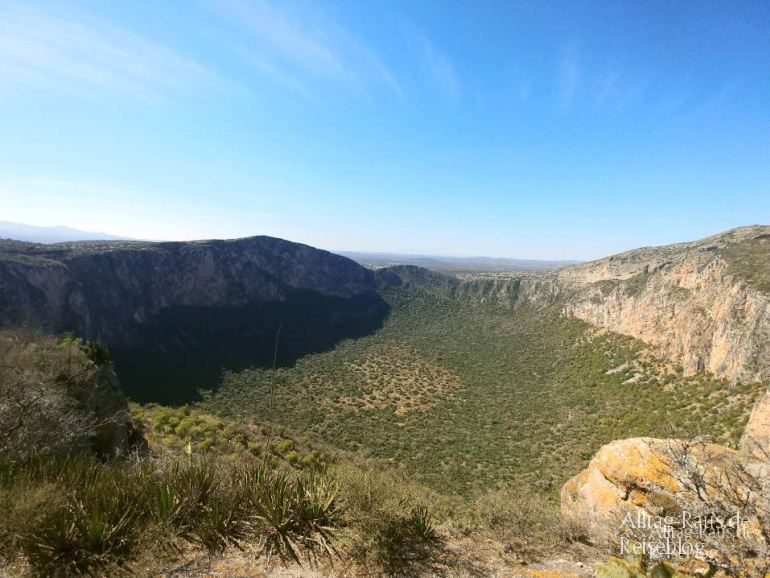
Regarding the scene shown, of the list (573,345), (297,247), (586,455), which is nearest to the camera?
(586,455)

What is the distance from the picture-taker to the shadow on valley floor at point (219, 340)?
124 feet

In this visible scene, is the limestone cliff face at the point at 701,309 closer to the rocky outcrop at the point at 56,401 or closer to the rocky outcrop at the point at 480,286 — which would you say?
the rocky outcrop at the point at 480,286

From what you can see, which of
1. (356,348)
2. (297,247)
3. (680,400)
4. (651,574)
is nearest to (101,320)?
(356,348)

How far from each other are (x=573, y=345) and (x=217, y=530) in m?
50.4

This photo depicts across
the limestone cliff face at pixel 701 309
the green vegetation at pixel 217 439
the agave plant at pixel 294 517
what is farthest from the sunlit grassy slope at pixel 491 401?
the agave plant at pixel 294 517

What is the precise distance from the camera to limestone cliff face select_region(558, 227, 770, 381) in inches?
1060

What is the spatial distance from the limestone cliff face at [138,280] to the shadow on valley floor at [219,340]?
2448 millimetres

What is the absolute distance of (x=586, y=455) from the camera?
77.3ft

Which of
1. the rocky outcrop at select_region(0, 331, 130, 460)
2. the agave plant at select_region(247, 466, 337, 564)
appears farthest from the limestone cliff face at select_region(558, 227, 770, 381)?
the rocky outcrop at select_region(0, 331, 130, 460)

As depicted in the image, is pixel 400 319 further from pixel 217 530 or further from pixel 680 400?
pixel 217 530

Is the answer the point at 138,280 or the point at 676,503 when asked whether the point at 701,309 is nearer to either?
the point at 676,503

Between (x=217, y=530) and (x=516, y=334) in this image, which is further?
(x=516, y=334)

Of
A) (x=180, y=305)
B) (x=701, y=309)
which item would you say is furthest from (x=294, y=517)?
(x=180, y=305)

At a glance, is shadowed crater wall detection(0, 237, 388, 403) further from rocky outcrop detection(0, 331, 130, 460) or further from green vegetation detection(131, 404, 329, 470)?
rocky outcrop detection(0, 331, 130, 460)
